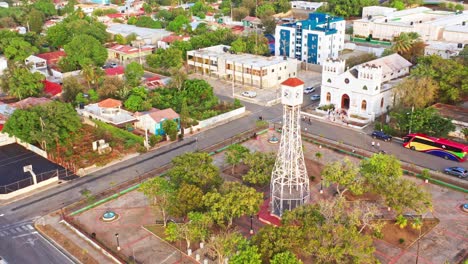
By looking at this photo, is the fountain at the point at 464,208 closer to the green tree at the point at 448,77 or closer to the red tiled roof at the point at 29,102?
the green tree at the point at 448,77

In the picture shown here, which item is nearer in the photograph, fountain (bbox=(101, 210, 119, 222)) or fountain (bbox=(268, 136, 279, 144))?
fountain (bbox=(101, 210, 119, 222))

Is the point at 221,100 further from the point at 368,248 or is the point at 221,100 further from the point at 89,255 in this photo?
the point at 368,248

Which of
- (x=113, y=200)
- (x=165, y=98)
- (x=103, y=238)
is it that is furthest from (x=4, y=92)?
(x=103, y=238)

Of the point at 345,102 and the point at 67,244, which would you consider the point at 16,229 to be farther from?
the point at 345,102

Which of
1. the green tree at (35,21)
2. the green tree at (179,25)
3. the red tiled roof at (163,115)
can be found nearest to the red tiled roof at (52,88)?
the red tiled roof at (163,115)

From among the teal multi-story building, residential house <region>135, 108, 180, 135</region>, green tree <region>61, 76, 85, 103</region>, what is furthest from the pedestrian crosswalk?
the teal multi-story building

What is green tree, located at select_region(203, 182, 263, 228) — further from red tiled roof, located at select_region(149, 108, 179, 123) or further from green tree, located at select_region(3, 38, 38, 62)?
green tree, located at select_region(3, 38, 38, 62)
